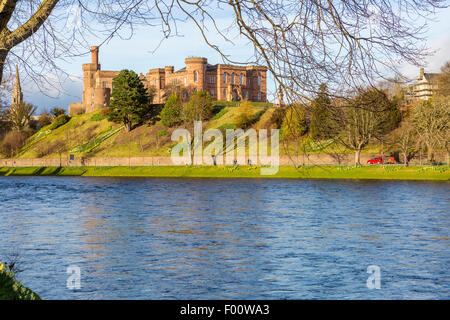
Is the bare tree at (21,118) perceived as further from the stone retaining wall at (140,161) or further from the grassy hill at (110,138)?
the stone retaining wall at (140,161)

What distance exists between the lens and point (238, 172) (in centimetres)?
8425

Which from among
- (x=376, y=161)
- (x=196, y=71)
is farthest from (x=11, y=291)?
(x=196, y=71)

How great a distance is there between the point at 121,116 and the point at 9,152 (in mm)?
25918

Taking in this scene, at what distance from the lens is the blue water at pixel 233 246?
57.9 ft

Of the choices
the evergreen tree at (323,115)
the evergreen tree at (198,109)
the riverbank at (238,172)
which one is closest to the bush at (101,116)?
the evergreen tree at (198,109)

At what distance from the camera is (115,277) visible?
748 inches

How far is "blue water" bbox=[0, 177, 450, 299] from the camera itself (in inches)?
695

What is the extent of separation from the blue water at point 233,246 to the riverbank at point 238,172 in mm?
22000

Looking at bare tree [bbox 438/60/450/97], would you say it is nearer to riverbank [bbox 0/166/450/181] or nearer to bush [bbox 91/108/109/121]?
riverbank [bbox 0/166/450/181]

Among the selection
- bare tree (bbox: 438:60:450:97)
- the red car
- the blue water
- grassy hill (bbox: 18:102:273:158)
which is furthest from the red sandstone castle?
the blue water

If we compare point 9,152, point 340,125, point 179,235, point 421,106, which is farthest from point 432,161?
point 9,152

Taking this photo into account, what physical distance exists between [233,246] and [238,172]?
194 feet

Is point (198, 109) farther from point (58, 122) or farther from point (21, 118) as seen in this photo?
point (21, 118)
